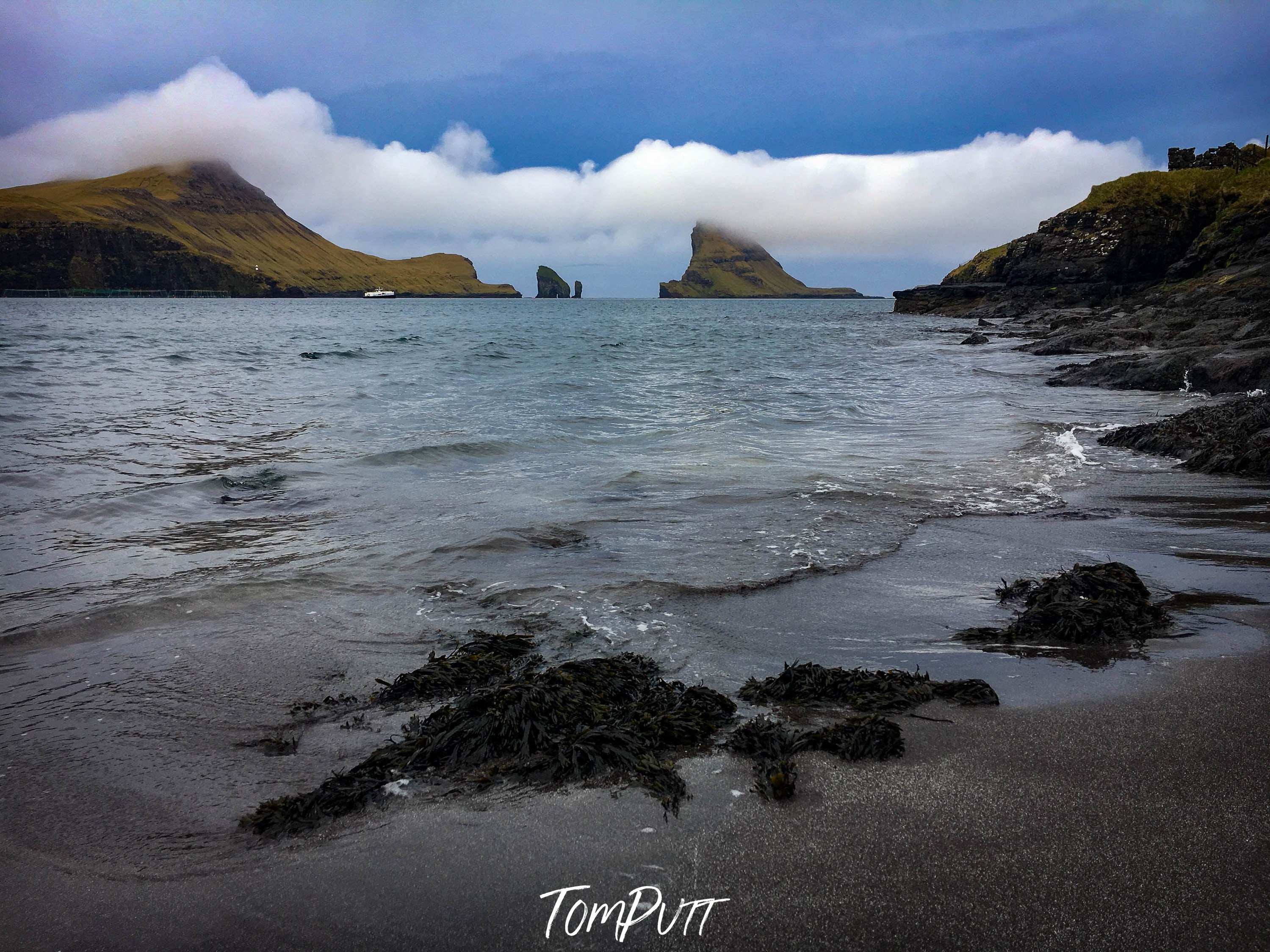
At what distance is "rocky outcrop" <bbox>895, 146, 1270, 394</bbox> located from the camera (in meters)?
16.6

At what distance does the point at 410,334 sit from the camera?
44.7 m

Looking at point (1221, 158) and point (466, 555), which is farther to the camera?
point (1221, 158)

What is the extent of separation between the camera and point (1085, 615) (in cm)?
424

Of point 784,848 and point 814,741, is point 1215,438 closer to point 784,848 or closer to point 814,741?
point 814,741

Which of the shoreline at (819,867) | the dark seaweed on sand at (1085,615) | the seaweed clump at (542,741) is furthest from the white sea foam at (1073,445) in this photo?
the seaweed clump at (542,741)

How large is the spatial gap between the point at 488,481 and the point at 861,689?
20.7 feet

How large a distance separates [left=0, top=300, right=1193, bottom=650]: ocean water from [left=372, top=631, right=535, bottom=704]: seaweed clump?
390 millimetres

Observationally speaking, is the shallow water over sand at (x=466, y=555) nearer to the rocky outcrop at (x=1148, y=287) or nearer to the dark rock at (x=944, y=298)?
the rocky outcrop at (x=1148, y=287)

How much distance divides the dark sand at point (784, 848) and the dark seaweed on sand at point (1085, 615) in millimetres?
435

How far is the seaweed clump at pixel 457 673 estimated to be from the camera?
12.5 feet

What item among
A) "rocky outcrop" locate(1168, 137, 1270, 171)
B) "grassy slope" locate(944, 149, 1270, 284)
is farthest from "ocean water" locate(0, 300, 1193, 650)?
"rocky outcrop" locate(1168, 137, 1270, 171)

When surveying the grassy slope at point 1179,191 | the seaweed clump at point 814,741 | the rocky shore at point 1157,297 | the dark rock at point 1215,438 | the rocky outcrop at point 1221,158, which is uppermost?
the rocky outcrop at point 1221,158

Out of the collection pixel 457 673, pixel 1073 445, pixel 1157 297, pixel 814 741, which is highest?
pixel 1157 297

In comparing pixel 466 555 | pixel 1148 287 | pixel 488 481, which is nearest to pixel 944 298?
pixel 1148 287
